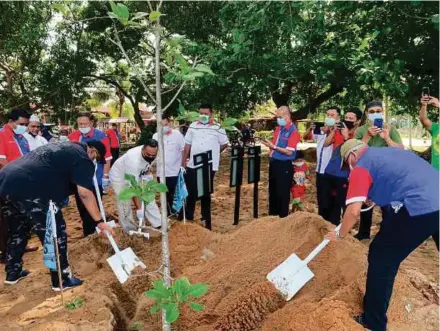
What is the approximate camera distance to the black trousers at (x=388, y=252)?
8.38 feet

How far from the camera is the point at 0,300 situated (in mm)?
3338

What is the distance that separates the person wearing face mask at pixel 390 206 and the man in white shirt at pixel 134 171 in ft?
7.35

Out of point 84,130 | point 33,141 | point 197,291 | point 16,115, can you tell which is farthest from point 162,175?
point 33,141

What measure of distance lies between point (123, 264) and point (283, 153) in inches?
99.5

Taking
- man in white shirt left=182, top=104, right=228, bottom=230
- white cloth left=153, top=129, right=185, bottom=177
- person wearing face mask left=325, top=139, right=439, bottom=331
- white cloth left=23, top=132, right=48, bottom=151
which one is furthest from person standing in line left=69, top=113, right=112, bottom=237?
person wearing face mask left=325, top=139, right=439, bottom=331

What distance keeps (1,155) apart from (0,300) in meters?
2.01

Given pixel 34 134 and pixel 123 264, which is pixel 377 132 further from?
pixel 34 134

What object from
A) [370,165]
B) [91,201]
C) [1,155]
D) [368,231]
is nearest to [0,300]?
[91,201]

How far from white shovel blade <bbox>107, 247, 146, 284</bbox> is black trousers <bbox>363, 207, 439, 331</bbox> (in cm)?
188

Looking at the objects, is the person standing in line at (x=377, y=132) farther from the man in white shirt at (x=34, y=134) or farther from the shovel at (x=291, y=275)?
the man in white shirt at (x=34, y=134)

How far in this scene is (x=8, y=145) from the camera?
4.79 metres

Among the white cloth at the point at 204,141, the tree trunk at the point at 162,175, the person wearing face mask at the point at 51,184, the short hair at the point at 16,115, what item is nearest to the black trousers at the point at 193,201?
the white cloth at the point at 204,141

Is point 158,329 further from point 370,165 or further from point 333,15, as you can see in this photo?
point 333,15

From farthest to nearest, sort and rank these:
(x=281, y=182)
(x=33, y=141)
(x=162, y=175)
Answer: (x=33, y=141) < (x=281, y=182) < (x=162, y=175)
